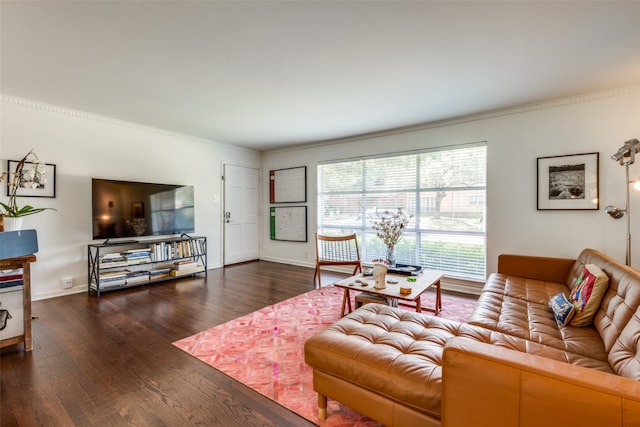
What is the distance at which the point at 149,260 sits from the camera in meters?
4.03

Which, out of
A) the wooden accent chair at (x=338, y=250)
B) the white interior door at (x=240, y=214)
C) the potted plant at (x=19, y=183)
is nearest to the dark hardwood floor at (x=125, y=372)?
the potted plant at (x=19, y=183)

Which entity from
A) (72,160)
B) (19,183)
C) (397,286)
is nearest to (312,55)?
(397,286)

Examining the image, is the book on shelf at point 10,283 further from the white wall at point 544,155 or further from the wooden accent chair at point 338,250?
the white wall at point 544,155

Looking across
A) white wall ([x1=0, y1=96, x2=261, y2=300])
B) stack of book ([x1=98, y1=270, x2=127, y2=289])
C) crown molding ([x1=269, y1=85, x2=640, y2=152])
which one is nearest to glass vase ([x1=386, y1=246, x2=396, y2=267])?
crown molding ([x1=269, y1=85, x2=640, y2=152])

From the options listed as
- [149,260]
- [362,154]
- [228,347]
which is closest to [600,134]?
[362,154]

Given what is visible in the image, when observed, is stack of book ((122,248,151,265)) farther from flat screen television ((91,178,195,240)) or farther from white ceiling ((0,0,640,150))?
white ceiling ((0,0,640,150))

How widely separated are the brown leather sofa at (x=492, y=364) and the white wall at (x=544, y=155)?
1316mm

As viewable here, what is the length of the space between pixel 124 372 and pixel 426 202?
12.7ft

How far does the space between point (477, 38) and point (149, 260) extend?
177 inches

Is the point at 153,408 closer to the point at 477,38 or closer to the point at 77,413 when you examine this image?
the point at 77,413

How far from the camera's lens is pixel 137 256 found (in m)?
3.93

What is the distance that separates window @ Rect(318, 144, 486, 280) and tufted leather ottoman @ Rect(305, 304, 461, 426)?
97.3 inches

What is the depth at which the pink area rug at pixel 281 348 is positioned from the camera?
1.65 m

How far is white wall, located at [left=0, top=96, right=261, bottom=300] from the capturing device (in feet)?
10.9
